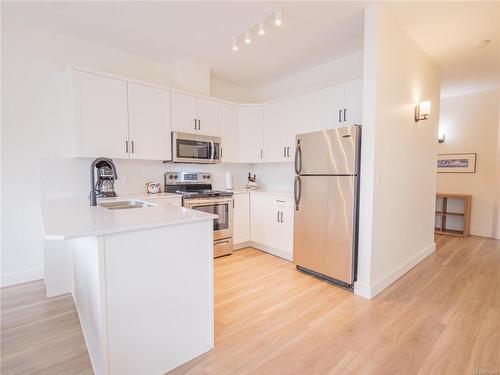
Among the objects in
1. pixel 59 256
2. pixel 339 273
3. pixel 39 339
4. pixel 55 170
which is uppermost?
pixel 55 170

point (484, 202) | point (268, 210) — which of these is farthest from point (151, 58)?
point (484, 202)

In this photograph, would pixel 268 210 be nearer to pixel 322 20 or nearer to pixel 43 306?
pixel 322 20

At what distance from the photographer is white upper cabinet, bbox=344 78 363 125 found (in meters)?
2.85

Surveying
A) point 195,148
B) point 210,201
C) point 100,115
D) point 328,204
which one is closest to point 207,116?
point 195,148

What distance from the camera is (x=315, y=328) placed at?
193cm

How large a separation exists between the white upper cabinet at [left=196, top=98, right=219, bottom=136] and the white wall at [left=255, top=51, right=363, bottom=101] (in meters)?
1.22

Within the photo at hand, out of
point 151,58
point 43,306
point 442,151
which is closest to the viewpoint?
point 43,306

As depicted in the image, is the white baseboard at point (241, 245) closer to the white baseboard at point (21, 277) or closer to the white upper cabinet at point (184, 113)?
the white upper cabinet at point (184, 113)

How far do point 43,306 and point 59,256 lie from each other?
1.48ft

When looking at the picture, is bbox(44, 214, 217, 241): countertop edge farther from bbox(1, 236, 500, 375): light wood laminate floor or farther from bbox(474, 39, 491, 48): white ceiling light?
bbox(474, 39, 491, 48): white ceiling light

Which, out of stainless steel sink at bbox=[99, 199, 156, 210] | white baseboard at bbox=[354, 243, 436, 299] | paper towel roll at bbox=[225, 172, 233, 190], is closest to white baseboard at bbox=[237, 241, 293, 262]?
paper towel roll at bbox=[225, 172, 233, 190]

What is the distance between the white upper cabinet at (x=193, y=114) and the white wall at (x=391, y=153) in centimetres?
210

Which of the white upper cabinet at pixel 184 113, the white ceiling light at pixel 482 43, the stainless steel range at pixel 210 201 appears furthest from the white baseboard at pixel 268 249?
the white ceiling light at pixel 482 43

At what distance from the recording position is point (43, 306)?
7.39 ft
